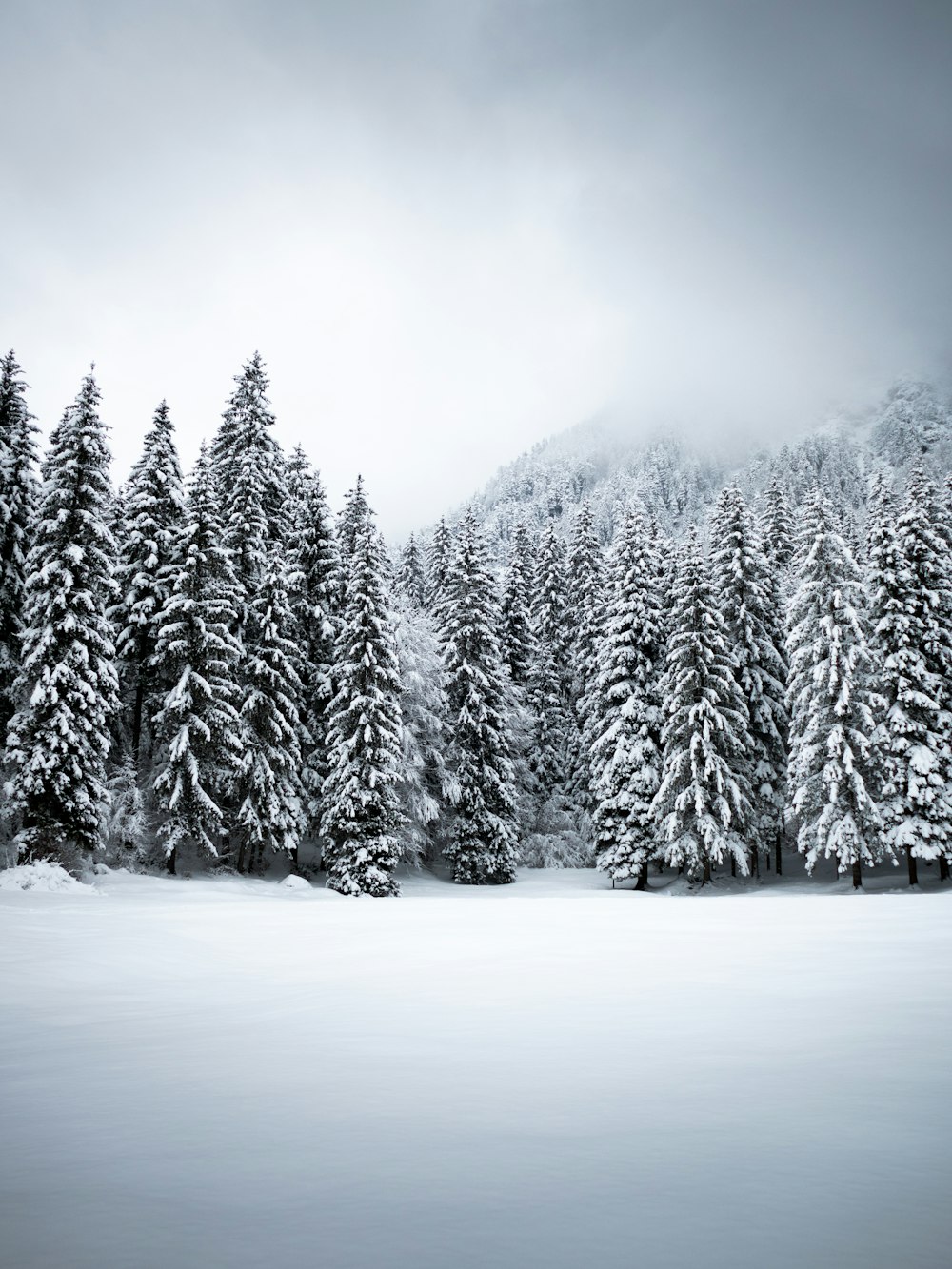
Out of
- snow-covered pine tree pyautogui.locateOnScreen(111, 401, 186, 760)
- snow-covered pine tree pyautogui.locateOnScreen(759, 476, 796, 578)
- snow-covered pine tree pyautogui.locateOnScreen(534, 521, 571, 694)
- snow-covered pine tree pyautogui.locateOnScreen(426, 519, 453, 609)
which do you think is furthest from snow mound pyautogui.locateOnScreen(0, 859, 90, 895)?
snow-covered pine tree pyautogui.locateOnScreen(759, 476, 796, 578)

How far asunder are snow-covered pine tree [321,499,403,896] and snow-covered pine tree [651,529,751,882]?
11742 millimetres

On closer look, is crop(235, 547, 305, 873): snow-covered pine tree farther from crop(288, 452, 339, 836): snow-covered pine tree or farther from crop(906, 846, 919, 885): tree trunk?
crop(906, 846, 919, 885): tree trunk

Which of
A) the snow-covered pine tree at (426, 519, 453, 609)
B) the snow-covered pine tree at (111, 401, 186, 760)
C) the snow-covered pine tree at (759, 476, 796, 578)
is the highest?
the snow-covered pine tree at (759, 476, 796, 578)

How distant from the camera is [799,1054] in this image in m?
6.43

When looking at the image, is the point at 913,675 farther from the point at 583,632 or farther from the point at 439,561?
the point at 439,561

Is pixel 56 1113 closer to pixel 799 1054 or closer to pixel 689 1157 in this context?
pixel 689 1157

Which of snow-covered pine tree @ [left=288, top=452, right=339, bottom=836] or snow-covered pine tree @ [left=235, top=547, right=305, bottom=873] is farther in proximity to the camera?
snow-covered pine tree @ [left=288, top=452, right=339, bottom=836]

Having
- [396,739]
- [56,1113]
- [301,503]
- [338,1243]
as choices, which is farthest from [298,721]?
[338,1243]

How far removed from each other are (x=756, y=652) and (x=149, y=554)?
2718 cm

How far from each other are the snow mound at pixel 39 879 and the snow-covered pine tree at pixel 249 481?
1261cm

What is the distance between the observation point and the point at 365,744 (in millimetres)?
31109

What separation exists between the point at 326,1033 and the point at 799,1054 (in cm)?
404

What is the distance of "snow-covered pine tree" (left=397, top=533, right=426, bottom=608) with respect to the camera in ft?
191

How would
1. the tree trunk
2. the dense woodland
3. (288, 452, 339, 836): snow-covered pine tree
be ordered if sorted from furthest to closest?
1. (288, 452, 339, 836): snow-covered pine tree
2. the tree trunk
3. the dense woodland
